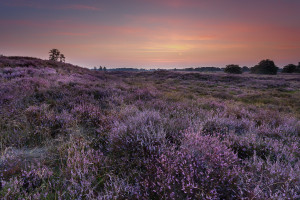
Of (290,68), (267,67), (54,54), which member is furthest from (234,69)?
(54,54)

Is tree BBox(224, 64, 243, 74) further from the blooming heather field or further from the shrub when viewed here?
the shrub

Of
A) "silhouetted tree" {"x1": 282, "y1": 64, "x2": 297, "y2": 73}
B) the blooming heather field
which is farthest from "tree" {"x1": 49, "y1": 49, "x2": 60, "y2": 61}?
"silhouetted tree" {"x1": 282, "y1": 64, "x2": 297, "y2": 73}

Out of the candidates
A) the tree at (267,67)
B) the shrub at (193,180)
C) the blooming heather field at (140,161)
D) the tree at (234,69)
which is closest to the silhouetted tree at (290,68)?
the tree at (267,67)

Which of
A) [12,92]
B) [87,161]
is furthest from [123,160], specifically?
[12,92]

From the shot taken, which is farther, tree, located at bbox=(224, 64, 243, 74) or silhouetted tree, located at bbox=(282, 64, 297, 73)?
silhouetted tree, located at bbox=(282, 64, 297, 73)

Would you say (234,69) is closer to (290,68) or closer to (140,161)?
(290,68)

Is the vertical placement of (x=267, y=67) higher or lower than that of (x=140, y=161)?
higher

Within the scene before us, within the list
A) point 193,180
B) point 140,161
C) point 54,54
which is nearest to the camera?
point 193,180

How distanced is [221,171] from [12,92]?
7515 millimetres

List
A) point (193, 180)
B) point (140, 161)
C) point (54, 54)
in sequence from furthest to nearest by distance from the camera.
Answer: point (54, 54) < point (140, 161) < point (193, 180)

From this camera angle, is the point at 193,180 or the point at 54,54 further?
the point at 54,54

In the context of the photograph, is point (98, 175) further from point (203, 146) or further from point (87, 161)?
point (203, 146)

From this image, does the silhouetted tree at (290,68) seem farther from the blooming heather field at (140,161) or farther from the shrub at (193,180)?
the shrub at (193,180)

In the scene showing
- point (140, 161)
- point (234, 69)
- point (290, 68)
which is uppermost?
point (290, 68)
